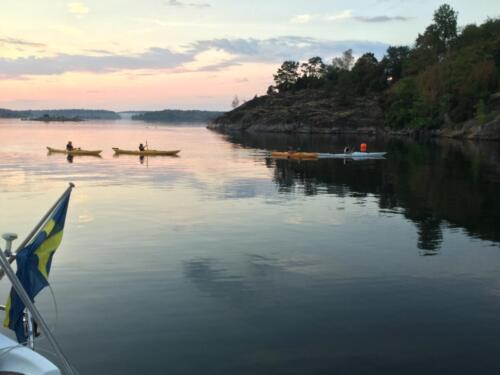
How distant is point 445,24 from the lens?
179125 millimetres

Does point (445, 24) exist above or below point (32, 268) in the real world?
above

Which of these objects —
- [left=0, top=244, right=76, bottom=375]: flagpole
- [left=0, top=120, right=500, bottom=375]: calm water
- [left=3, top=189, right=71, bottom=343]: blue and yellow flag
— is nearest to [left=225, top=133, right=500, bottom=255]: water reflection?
[left=0, top=120, right=500, bottom=375]: calm water

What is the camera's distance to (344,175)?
57875 millimetres

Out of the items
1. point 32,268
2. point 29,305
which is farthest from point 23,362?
point 32,268

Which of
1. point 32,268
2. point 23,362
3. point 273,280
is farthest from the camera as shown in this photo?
point 273,280

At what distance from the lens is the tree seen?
178625 millimetres

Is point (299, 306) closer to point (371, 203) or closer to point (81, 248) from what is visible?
point (81, 248)

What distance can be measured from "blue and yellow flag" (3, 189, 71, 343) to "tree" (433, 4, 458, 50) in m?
189

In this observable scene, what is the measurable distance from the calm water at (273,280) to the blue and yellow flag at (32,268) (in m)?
3.62

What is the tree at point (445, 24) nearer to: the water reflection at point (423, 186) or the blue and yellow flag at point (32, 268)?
the water reflection at point (423, 186)

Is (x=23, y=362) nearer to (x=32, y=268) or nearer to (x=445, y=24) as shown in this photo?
(x=32, y=268)

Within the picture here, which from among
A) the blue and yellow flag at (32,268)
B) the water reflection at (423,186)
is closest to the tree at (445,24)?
the water reflection at (423,186)

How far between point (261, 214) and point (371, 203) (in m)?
9.69

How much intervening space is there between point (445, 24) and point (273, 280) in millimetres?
179586
